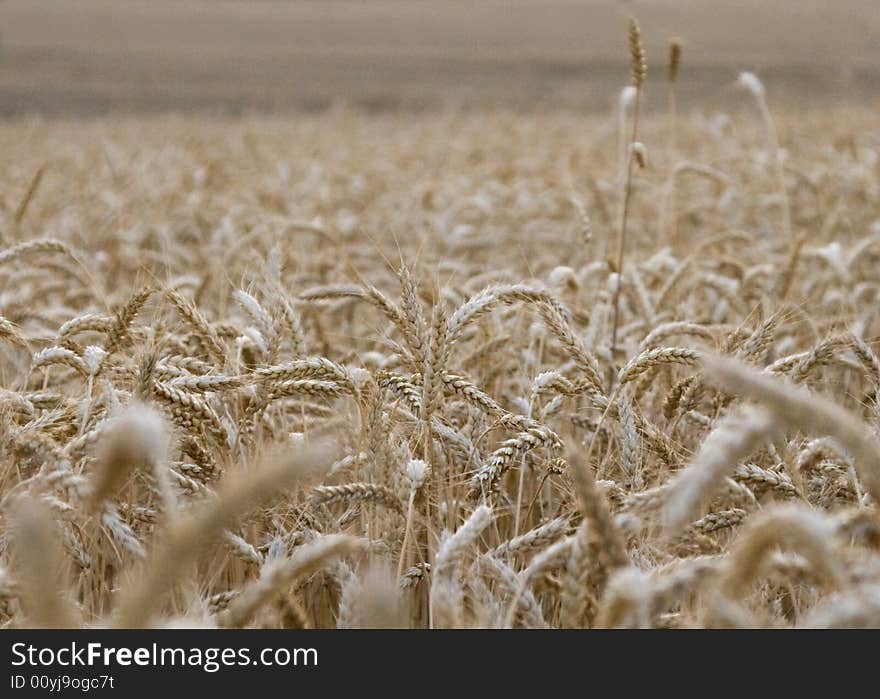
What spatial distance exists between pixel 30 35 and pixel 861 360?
4916 centimetres

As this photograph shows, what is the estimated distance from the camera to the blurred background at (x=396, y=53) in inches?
1048

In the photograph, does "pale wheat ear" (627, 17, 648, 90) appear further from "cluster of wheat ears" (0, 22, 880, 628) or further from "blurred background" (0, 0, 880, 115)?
"blurred background" (0, 0, 880, 115)

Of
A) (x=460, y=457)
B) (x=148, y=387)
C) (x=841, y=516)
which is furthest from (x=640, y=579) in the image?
(x=148, y=387)

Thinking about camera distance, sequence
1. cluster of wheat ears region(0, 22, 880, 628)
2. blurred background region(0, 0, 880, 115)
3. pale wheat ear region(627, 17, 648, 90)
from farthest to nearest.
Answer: blurred background region(0, 0, 880, 115) → pale wheat ear region(627, 17, 648, 90) → cluster of wheat ears region(0, 22, 880, 628)

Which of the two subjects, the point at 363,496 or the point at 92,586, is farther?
the point at 92,586

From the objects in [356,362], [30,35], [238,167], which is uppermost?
[30,35]

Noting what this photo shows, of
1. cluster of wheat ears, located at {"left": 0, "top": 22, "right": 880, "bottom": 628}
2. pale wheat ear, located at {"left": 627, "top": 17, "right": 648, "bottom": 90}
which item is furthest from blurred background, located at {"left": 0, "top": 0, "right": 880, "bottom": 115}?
cluster of wheat ears, located at {"left": 0, "top": 22, "right": 880, "bottom": 628}

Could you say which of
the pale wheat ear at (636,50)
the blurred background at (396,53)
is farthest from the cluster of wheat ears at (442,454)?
the blurred background at (396,53)

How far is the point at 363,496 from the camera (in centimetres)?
166

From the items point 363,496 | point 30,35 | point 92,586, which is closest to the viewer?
point 363,496

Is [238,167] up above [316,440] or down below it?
above

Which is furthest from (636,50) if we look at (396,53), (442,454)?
(396,53)

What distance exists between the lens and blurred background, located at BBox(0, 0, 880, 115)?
2662cm
